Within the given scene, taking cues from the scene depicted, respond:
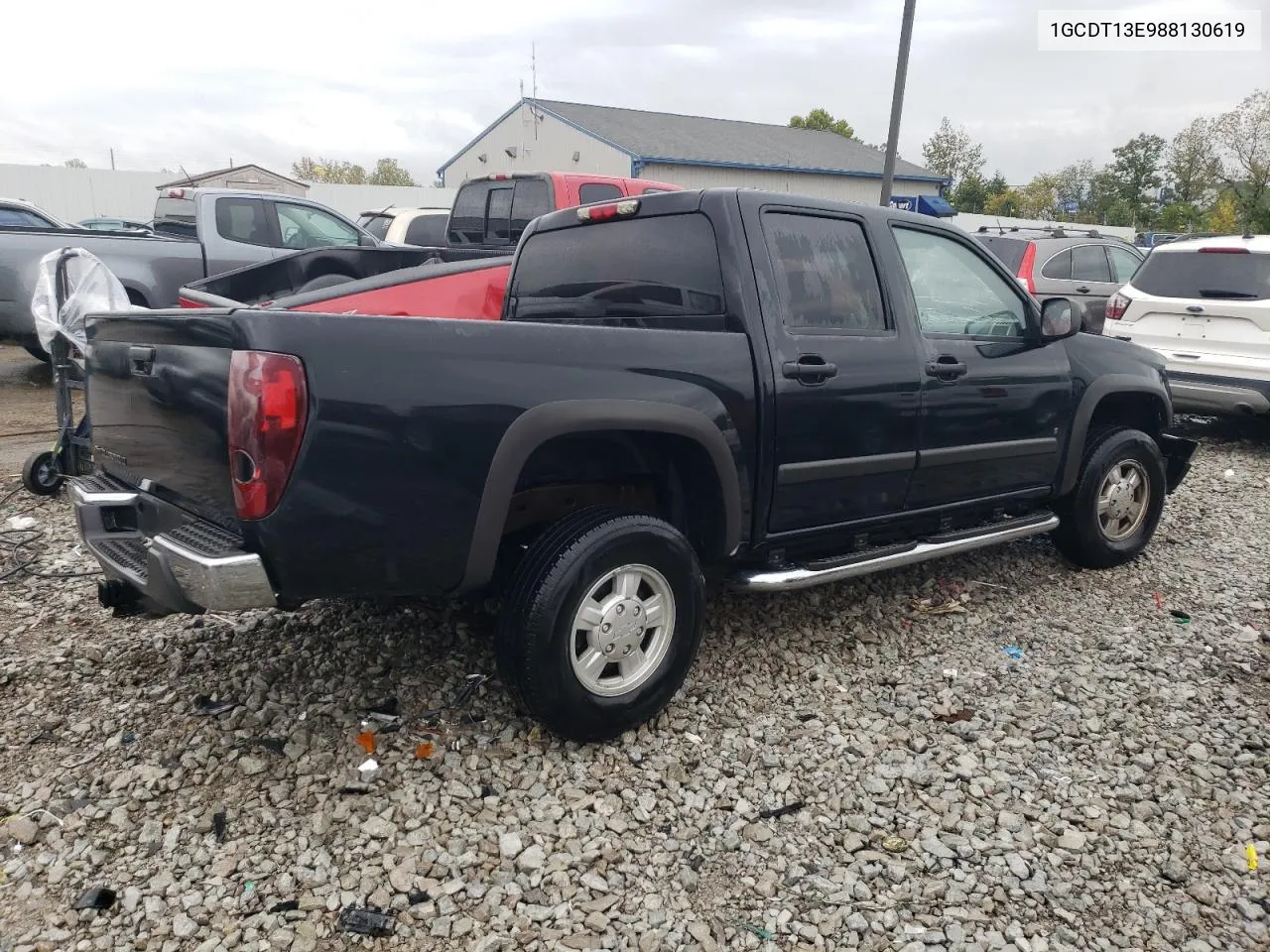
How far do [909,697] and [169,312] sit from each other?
292 centimetres

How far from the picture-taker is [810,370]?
3.45 m

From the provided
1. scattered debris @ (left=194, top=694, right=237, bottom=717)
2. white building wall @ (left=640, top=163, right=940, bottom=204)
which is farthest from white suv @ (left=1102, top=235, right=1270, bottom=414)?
white building wall @ (left=640, top=163, right=940, bottom=204)

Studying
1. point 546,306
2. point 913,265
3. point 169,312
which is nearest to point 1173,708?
point 913,265

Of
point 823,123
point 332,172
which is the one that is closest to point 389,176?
point 332,172

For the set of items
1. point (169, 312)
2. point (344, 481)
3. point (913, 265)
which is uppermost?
point (913, 265)

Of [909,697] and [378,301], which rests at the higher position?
[378,301]

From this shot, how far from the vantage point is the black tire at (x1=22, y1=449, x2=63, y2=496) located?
5.60m

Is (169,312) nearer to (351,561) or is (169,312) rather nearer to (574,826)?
(351,561)

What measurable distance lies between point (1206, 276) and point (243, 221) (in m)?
8.96

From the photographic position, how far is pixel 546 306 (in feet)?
13.7

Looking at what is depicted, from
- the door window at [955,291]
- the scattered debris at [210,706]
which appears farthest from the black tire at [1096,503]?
the scattered debris at [210,706]

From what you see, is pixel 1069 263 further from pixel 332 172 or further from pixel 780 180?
pixel 332 172

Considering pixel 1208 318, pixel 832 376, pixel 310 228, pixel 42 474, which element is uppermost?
pixel 310 228

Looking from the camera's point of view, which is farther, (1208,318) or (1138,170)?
(1138,170)
